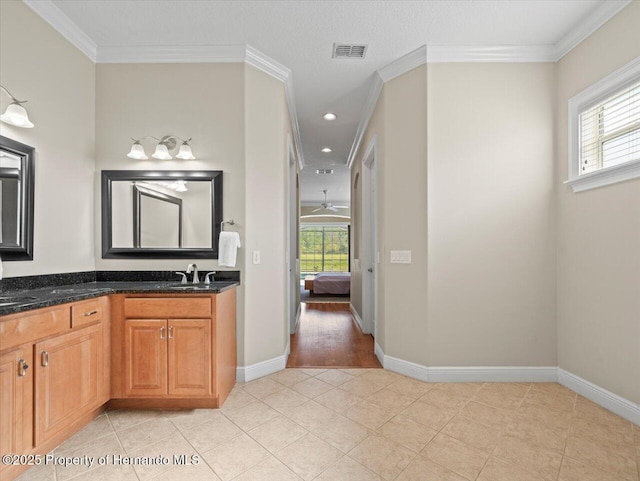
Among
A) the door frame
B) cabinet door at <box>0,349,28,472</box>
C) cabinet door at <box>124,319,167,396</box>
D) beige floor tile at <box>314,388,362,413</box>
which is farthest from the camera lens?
the door frame

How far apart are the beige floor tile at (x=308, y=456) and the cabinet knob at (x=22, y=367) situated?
1.40m

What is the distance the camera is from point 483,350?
287 cm

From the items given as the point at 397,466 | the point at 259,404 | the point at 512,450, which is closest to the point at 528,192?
the point at 512,450

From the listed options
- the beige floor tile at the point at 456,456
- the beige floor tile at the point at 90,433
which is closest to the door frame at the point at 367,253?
the beige floor tile at the point at 456,456

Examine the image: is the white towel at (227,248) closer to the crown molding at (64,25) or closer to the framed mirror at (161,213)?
the framed mirror at (161,213)

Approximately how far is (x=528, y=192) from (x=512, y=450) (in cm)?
204

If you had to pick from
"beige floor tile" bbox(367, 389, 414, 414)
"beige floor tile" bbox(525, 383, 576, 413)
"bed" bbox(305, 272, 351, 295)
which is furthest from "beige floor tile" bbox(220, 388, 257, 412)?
"bed" bbox(305, 272, 351, 295)

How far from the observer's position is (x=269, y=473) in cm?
170

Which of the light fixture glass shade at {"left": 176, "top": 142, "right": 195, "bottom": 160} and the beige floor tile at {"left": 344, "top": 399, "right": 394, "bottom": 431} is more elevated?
the light fixture glass shade at {"left": 176, "top": 142, "right": 195, "bottom": 160}

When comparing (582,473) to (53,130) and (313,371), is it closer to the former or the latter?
(313,371)

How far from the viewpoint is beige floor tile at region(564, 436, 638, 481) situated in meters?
1.72

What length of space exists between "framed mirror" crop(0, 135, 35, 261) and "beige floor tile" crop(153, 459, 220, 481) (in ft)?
5.52

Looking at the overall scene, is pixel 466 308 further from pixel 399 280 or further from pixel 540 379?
pixel 540 379

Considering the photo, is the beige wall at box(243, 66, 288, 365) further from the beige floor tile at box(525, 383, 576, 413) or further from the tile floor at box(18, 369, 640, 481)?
the beige floor tile at box(525, 383, 576, 413)
